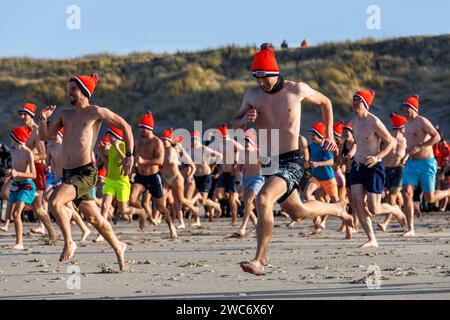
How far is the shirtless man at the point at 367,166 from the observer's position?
14.3 meters

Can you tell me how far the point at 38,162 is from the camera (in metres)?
17.3

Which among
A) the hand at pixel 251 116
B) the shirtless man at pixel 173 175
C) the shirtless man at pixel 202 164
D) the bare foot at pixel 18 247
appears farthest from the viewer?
the shirtless man at pixel 202 164

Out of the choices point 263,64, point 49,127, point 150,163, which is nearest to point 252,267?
point 263,64

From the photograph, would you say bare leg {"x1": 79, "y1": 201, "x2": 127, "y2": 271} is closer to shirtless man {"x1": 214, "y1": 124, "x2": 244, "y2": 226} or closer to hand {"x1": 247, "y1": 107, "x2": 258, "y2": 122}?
hand {"x1": 247, "y1": 107, "x2": 258, "y2": 122}

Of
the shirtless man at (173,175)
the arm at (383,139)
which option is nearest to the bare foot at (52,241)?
the shirtless man at (173,175)

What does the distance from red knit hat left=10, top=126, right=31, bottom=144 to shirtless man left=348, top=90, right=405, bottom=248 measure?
4.82m

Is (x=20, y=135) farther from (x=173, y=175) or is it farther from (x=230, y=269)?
(x=230, y=269)

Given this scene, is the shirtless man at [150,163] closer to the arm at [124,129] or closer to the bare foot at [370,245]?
the bare foot at [370,245]

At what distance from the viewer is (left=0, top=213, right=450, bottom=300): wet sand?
932 cm

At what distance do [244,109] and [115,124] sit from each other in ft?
4.82

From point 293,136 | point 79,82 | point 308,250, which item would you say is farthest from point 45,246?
point 293,136

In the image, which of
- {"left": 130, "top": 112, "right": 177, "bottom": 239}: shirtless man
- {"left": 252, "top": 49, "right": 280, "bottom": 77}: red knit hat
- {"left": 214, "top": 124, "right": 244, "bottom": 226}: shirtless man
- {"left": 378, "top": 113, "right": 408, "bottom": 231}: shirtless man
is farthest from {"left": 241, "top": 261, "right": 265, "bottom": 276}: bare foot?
{"left": 214, "top": 124, "right": 244, "bottom": 226}: shirtless man

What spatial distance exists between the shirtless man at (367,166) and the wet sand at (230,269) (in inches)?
19.7
